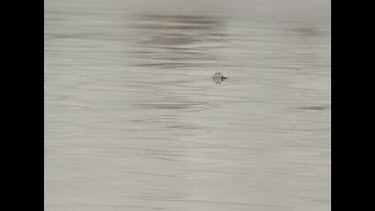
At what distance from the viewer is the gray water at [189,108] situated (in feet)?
2.78

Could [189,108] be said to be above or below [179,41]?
below

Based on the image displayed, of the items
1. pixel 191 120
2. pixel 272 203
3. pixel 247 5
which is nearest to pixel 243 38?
pixel 247 5

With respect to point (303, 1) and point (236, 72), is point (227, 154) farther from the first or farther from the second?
point (303, 1)

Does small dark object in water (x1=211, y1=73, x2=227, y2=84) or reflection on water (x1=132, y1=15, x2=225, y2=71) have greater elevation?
reflection on water (x1=132, y1=15, x2=225, y2=71)

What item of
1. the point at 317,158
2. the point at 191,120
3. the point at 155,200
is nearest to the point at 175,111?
the point at 191,120

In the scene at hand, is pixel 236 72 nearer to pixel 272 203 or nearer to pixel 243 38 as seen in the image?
pixel 243 38

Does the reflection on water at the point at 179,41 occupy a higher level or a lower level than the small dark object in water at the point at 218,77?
higher

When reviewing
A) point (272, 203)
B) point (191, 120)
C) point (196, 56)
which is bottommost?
point (272, 203)

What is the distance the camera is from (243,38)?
85 cm

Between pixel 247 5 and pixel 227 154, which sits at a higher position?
pixel 247 5

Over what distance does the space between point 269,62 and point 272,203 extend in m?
0.25

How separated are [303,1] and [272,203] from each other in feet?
1.19

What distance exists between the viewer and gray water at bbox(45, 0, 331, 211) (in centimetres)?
85

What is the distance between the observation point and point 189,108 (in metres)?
0.85
